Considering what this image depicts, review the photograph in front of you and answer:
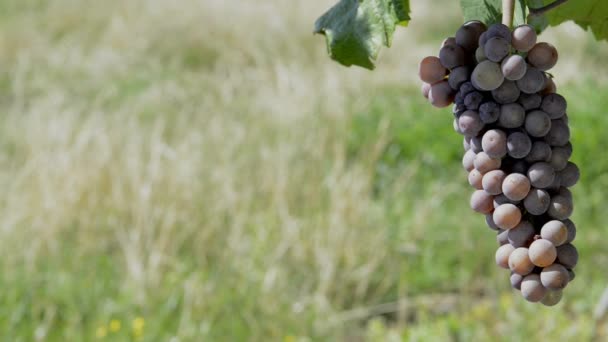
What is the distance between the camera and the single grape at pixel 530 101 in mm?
597

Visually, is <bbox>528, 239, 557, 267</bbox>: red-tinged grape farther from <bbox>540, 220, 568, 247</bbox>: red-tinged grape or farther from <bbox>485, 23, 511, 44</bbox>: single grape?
<bbox>485, 23, 511, 44</bbox>: single grape

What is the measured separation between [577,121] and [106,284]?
9.47 ft

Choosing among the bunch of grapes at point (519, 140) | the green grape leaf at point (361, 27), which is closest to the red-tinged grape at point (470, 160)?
the bunch of grapes at point (519, 140)

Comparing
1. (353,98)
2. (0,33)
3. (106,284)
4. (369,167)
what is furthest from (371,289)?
(0,33)

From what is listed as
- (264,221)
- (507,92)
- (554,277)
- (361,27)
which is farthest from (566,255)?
(264,221)

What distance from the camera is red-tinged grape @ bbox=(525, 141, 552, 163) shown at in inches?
23.5

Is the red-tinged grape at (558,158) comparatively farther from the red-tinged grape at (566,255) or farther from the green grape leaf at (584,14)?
the green grape leaf at (584,14)

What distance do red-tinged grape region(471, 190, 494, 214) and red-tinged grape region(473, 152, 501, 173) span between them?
0.02 metres

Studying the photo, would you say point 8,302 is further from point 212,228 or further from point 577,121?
point 577,121

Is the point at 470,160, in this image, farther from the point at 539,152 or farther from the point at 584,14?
the point at 584,14

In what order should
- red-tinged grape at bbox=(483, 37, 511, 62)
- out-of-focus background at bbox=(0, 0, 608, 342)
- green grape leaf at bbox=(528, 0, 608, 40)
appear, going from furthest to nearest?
out-of-focus background at bbox=(0, 0, 608, 342), green grape leaf at bbox=(528, 0, 608, 40), red-tinged grape at bbox=(483, 37, 511, 62)

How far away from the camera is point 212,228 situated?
345cm

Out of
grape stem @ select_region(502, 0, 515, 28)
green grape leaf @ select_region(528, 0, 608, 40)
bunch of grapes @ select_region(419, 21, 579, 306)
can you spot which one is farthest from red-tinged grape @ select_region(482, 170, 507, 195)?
green grape leaf @ select_region(528, 0, 608, 40)

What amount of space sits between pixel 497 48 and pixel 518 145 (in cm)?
7
